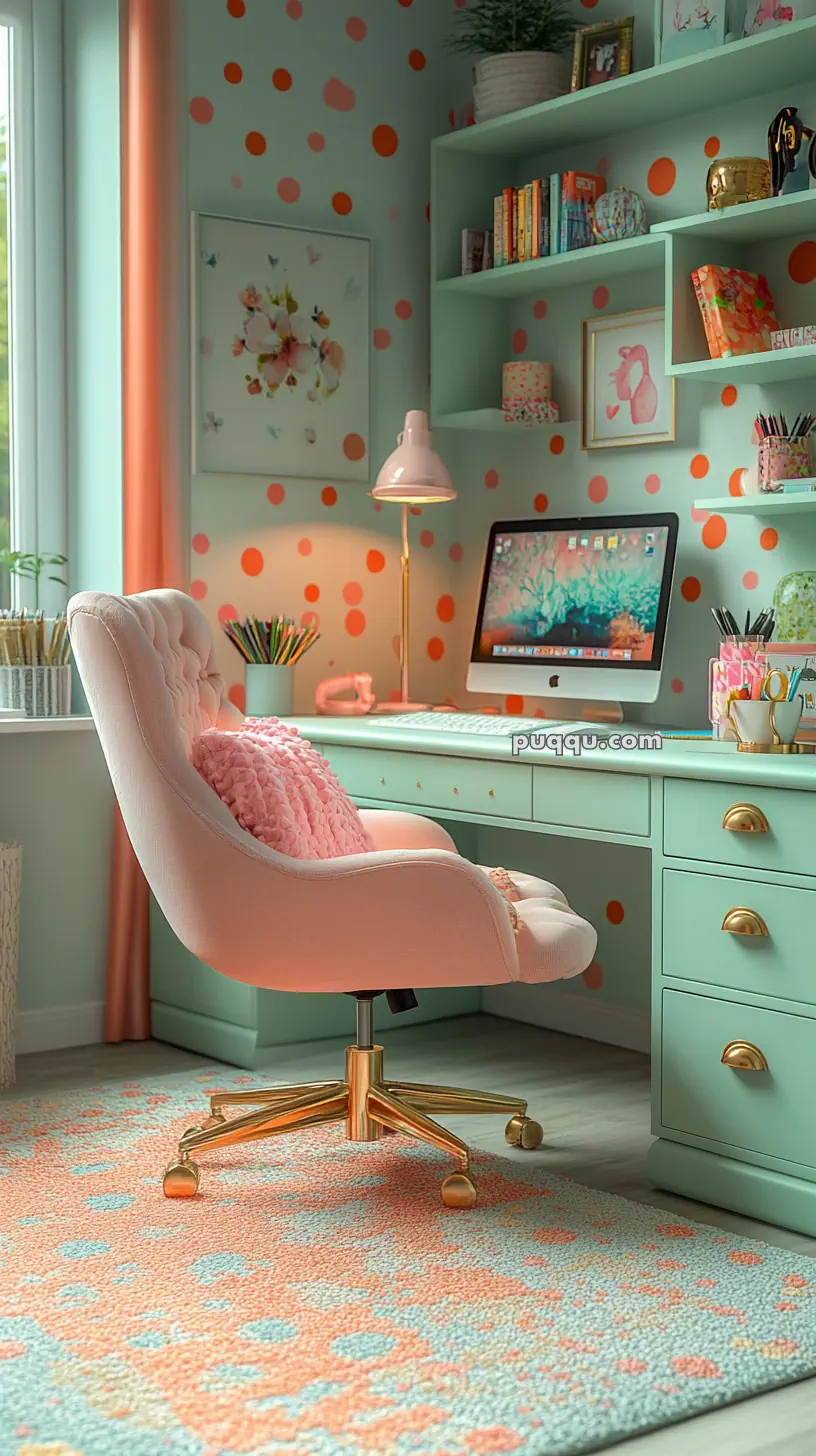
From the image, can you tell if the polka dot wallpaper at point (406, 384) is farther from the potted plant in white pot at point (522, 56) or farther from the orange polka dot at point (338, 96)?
the potted plant in white pot at point (522, 56)

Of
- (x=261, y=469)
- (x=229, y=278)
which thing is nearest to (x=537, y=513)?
(x=261, y=469)

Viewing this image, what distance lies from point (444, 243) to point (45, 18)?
1.03 metres

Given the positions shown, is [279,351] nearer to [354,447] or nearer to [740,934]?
[354,447]

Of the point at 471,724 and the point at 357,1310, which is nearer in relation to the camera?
the point at 357,1310

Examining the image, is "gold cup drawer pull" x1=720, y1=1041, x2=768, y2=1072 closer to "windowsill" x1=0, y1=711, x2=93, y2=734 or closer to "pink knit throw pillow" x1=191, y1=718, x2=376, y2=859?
"pink knit throw pillow" x1=191, y1=718, x2=376, y2=859

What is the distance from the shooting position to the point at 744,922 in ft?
7.85

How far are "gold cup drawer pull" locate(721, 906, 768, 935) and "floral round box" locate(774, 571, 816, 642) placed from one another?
726mm

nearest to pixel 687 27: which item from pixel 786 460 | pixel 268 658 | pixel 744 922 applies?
pixel 786 460

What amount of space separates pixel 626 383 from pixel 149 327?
104 cm

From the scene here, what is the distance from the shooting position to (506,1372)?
1870mm

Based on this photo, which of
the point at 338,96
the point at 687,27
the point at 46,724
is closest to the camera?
the point at 687,27

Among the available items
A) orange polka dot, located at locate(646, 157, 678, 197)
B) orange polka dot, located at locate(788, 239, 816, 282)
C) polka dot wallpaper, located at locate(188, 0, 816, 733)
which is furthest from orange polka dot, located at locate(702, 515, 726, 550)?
orange polka dot, located at locate(646, 157, 678, 197)

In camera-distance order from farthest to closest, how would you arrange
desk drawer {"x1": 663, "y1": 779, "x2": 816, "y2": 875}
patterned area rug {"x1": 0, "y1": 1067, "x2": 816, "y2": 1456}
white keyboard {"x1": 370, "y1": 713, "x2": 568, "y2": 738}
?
white keyboard {"x1": 370, "y1": 713, "x2": 568, "y2": 738} < desk drawer {"x1": 663, "y1": 779, "x2": 816, "y2": 875} < patterned area rug {"x1": 0, "y1": 1067, "x2": 816, "y2": 1456}

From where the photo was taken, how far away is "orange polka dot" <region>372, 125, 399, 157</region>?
3.76m
